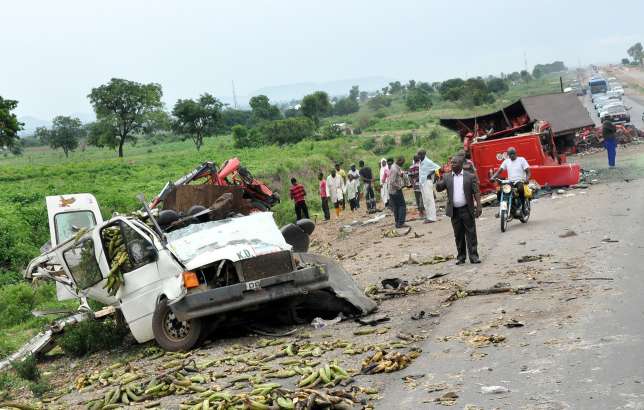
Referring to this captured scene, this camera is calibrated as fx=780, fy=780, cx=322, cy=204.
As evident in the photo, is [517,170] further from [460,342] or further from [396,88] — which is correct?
[396,88]

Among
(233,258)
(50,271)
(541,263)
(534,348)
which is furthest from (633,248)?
(50,271)

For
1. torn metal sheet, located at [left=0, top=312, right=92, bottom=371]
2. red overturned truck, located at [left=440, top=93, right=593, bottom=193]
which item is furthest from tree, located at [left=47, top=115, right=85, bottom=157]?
torn metal sheet, located at [left=0, top=312, right=92, bottom=371]

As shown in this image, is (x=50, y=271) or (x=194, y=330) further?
(x=50, y=271)

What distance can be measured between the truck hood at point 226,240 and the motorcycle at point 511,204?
631cm

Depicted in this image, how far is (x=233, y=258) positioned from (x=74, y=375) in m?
2.83

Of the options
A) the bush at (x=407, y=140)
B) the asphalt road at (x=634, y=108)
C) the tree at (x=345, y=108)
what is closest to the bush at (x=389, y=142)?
the bush at (x=407, y=140)

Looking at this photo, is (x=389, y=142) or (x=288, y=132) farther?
(x=288, y=132)

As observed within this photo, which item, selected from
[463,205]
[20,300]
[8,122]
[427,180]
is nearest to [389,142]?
[8,122]

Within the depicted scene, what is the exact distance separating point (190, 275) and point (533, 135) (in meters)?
13.4

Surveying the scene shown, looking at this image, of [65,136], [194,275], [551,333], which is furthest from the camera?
[65,136]

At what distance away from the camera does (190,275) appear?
9.62m

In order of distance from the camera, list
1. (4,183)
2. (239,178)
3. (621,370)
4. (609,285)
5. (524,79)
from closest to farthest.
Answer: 1. (621,370)
2. (609,285)
3. (239,178)
4. (4,183)
5. (524,79)

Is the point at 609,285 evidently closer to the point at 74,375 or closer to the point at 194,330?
the point at 194,330

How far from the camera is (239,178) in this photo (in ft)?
53.9
